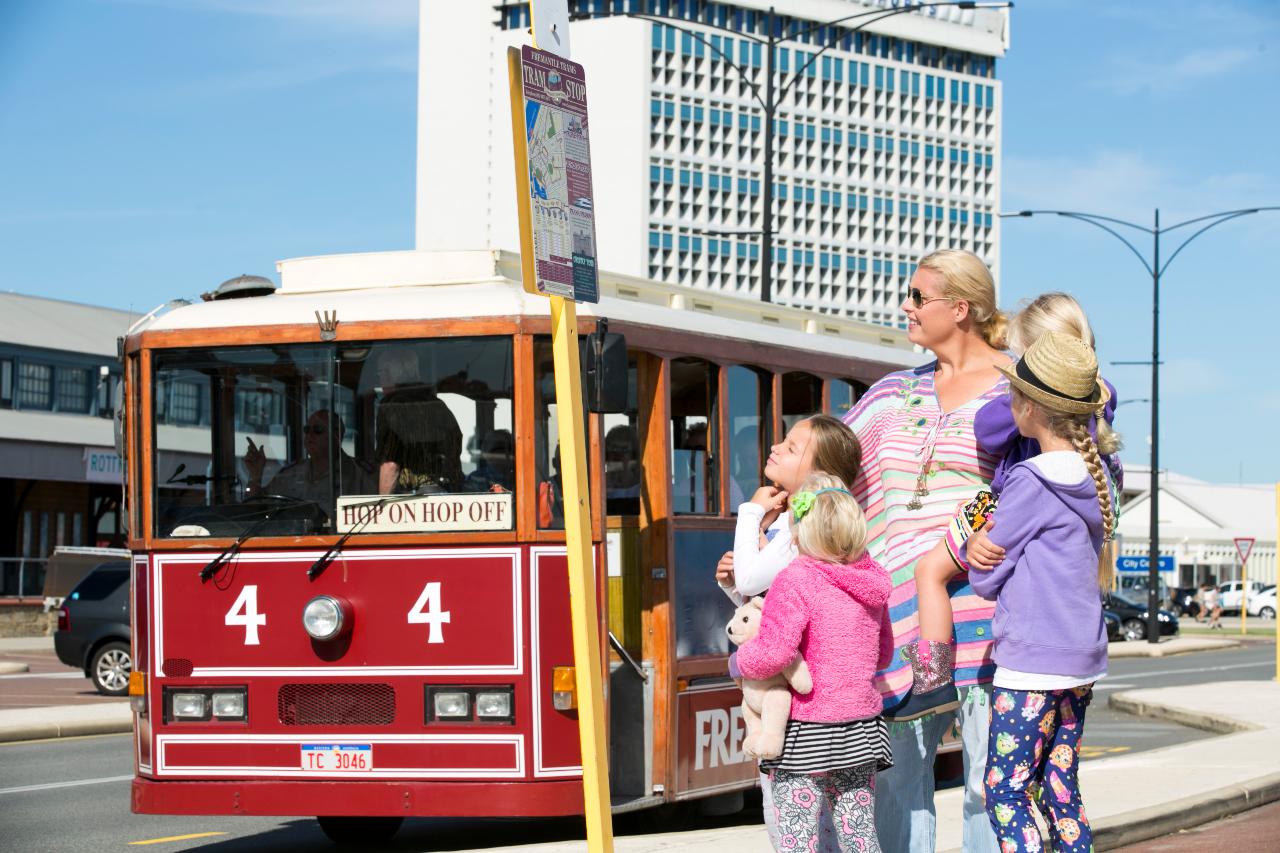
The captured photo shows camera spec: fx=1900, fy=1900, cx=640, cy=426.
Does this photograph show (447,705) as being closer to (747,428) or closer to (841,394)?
(747,428)

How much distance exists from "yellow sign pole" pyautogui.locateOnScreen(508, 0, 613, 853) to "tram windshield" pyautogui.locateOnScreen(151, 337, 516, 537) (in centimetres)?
242

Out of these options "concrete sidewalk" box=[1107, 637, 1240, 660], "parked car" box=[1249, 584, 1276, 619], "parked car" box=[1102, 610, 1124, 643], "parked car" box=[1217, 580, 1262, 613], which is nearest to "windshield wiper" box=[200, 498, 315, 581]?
"concrete sidewalk" box=[1107, 637, 1240, 660]

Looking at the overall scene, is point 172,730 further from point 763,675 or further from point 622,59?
point 622,59

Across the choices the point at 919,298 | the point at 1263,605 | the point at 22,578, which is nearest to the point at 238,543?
the point at 919,298

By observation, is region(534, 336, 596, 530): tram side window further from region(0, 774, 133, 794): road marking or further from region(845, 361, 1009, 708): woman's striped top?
region(0, 774, 133, 794): road marking

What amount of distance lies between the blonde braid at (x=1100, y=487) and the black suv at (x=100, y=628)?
1914 centimetres

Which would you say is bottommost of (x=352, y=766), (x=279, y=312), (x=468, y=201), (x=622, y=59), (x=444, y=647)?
(x=352, y=766)

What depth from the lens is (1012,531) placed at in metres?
4.91

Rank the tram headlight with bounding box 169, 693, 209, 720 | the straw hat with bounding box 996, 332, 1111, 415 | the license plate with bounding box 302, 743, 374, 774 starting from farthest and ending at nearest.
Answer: the tram headlight with bounding box 169, 693, 209, 720
the license plate with bounding box 302, 743, 374, 774
the straw hat with bounding box 996, 332, 1111, 415

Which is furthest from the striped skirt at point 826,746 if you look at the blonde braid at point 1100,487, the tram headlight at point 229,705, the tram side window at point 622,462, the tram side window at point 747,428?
the tram side window at point 747,428

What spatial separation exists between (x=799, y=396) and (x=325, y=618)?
324cm

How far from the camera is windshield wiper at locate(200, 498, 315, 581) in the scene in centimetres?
882

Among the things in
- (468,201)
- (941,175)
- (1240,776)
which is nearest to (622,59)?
(468,201)

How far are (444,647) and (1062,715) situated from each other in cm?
409
